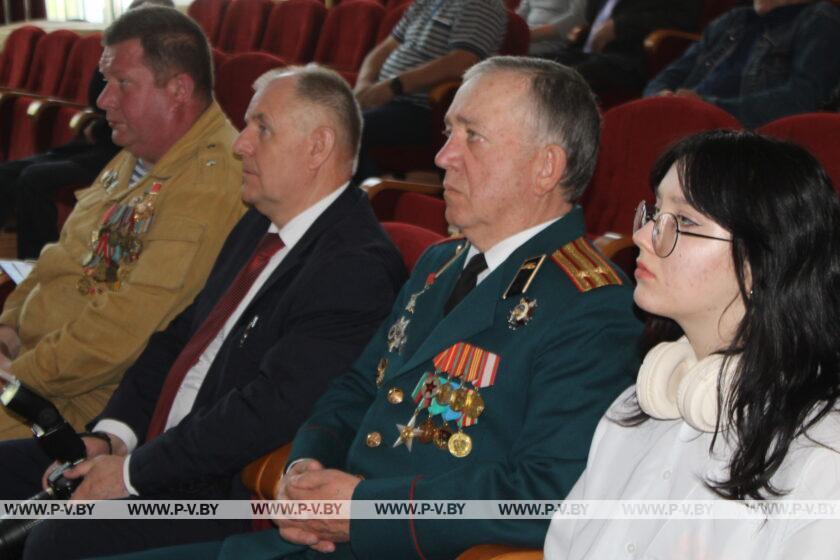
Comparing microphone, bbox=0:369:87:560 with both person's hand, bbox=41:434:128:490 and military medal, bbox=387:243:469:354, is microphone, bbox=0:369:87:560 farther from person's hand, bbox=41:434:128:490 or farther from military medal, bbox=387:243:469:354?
military medal, bbox=387:243:469:354

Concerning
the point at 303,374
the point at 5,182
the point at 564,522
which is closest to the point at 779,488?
the point at 564,522

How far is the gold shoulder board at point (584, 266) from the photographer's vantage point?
1719 mm

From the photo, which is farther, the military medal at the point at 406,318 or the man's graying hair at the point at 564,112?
the military medal at the point at 406,318

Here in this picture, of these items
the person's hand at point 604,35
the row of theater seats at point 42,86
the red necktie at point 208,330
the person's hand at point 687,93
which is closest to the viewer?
the red necktie at point 208,330

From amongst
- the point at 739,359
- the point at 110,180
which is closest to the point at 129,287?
the point at 110,180

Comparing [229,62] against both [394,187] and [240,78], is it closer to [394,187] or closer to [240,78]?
[240,78]

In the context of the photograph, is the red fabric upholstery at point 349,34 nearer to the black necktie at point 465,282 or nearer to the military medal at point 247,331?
the military medal at point 247,331

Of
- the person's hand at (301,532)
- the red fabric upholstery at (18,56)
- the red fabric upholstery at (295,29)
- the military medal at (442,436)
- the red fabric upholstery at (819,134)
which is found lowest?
the red fabric upholstery at (18,56)

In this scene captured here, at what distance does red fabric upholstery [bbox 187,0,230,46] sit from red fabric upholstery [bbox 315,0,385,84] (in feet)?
4.50

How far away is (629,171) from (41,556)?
1.63 metres

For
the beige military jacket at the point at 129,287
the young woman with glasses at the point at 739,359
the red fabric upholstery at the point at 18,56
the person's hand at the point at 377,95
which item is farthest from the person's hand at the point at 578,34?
the red fabric upholstery at the point at 18,56

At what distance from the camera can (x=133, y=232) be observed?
260 centimetres

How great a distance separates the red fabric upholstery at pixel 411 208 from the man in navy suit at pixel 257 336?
2.26 ft

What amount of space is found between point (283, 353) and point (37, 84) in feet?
20.0
